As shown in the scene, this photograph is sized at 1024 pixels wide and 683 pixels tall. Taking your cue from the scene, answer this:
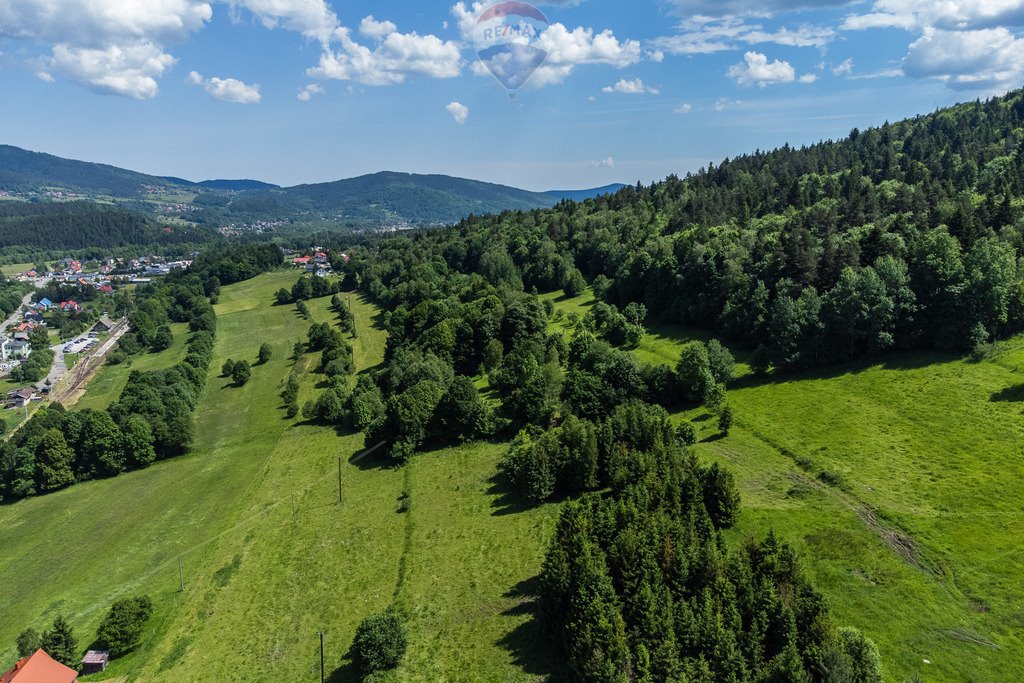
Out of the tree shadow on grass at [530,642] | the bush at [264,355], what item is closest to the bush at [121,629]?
the tree shadow on grass at [530,642]

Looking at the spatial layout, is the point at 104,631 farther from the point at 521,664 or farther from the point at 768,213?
the point at 768,213

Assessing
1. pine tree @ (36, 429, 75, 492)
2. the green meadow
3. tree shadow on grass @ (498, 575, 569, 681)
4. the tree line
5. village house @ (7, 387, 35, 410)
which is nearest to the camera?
the tree line

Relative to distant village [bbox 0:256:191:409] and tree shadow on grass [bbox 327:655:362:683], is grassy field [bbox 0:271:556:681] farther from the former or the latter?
distant village [bbox 0:256:191:409]

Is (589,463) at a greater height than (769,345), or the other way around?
(769,345)

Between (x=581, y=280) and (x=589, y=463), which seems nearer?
(x=589, y=463)

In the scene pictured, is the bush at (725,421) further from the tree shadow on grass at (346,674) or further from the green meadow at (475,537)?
the tree shadow on grass at (346,674)

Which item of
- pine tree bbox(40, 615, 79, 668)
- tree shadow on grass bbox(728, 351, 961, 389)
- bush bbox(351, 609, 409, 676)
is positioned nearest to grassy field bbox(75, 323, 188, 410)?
pine tree bbox(40, 615, 79, 668)

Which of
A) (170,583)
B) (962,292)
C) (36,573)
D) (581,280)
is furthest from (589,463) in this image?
(581,280)
